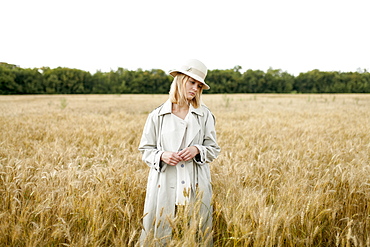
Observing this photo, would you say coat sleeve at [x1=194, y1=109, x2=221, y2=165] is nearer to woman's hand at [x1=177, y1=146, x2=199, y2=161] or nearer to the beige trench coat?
the beige trench coat

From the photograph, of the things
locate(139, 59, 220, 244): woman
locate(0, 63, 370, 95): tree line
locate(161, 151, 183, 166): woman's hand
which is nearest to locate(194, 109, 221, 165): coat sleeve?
locate(139, 59, 220, 244): woman

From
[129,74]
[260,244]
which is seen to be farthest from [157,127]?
[129,74]

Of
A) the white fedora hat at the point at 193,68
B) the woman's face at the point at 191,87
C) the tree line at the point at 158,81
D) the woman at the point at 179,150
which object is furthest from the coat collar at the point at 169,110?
the tree line at the point at 158,81

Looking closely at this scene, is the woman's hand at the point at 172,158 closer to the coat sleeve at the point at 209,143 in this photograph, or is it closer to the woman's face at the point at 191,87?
the coat sleeve at the point at 209,143

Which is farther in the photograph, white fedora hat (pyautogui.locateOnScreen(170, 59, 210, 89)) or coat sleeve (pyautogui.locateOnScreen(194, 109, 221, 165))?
coat sleeve (pyautogui.locateOnScreen(194, 109, 221, 165))

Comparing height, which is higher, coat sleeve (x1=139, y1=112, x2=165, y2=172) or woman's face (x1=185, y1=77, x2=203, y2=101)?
woman's face (x1=185, y1=77, x2=203, y2=101)

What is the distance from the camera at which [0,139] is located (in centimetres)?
482

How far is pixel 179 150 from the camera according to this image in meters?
1.88

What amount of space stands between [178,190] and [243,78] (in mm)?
75592

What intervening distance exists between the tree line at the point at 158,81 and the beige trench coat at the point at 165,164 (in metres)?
62.8

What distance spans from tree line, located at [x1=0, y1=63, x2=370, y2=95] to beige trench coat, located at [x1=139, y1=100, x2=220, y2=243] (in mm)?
62782

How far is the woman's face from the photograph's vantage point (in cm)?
185

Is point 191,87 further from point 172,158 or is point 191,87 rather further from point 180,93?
point 172,158

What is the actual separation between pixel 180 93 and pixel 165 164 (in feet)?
1.90
